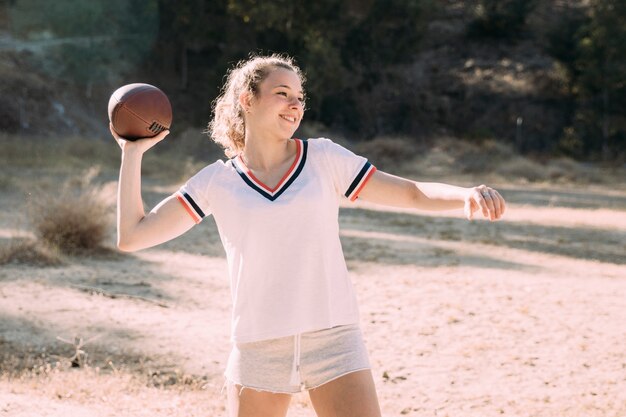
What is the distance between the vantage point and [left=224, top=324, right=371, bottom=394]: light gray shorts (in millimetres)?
2818

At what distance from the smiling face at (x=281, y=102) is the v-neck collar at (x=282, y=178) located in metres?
0.08

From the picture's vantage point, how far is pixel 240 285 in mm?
2900

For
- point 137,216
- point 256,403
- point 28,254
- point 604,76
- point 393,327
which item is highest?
point 604,76

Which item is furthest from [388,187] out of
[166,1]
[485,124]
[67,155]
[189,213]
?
[166,1]

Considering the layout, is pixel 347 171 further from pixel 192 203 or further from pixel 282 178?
pixel 192 203

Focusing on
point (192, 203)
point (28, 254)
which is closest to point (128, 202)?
point (192, 203)

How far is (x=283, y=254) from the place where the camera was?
2.85m

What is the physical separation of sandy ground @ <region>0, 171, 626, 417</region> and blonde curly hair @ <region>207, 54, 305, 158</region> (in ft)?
6.48

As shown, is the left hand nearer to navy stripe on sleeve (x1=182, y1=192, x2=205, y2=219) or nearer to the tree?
navy stripe on sleeve (x1=182, y1=192, x2=205, y2=219)

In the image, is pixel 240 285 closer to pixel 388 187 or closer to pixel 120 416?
pixel 388 187

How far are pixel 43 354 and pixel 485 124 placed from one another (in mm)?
27149

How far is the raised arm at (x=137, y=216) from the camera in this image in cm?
294

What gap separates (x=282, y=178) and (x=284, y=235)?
8.4 inches

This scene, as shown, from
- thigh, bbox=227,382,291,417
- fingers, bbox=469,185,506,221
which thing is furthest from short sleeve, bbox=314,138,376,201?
thigh, bbox=227,382,291,417
